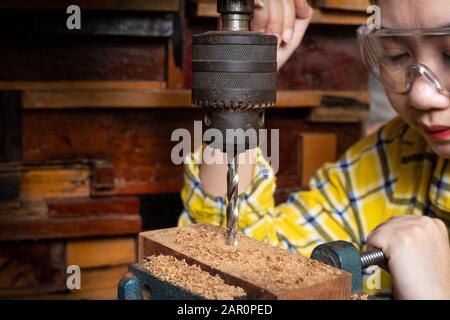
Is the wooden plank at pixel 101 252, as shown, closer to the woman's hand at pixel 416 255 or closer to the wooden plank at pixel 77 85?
the wooden plank at pixel 77 85

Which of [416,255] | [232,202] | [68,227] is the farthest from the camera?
[68,227]

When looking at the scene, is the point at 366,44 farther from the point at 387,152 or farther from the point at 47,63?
the point at 47,63

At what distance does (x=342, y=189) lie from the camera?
1.56m

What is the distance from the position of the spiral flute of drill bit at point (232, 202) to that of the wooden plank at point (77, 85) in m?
0.76

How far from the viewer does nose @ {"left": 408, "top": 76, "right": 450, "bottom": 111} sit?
114 centimetres

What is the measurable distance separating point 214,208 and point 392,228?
0.38 meters

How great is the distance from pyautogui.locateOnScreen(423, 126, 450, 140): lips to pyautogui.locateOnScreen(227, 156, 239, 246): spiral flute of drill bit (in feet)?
1.52

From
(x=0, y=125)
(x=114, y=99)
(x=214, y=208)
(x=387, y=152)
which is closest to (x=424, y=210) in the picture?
(x=387, y=152)

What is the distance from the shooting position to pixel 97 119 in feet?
5.39

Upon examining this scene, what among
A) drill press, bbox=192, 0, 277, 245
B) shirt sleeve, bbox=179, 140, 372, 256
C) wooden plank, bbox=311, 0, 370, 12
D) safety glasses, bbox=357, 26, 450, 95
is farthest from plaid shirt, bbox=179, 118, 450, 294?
drill press, bbox=192, 0, 277, 245

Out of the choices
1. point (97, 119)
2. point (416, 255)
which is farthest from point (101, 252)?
point (416, 255)

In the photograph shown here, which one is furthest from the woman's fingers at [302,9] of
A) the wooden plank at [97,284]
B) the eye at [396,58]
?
the wooden plank at [97,284]

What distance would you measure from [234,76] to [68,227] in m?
0.90

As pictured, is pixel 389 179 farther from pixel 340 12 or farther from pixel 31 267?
pixel 31 267
